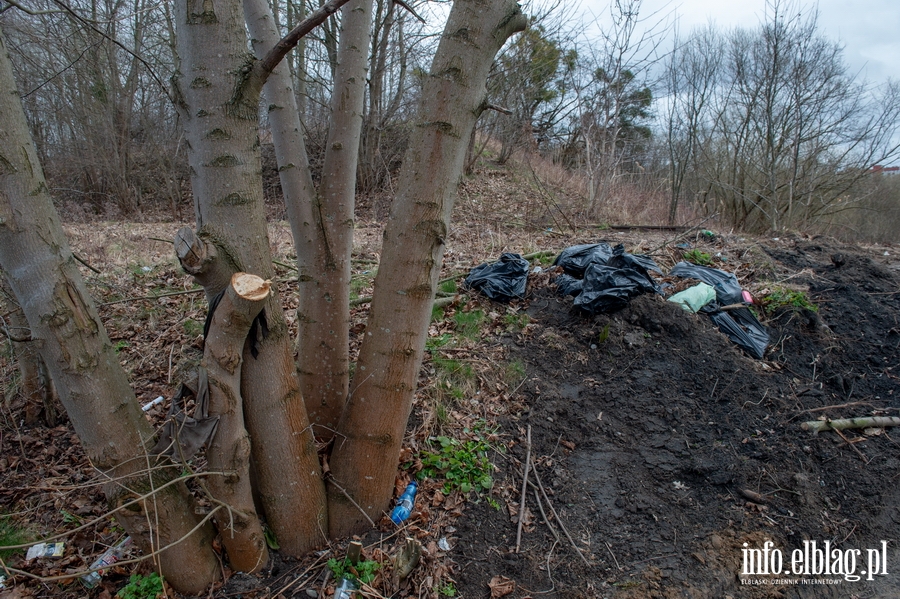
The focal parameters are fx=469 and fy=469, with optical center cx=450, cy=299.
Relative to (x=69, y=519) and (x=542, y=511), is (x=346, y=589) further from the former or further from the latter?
(x=69, y=519)

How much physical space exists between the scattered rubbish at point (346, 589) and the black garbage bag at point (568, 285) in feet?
11.2

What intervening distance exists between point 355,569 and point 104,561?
48.7 inches

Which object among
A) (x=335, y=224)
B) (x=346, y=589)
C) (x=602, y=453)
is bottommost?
(x=346, y=589)

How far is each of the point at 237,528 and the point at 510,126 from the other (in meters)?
13.5

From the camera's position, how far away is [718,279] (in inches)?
200

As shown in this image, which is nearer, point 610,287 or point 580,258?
point 610,287

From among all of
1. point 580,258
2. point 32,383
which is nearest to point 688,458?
point 580,258

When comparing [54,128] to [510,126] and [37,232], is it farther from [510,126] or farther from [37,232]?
[37,232]

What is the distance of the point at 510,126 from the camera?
1381cm

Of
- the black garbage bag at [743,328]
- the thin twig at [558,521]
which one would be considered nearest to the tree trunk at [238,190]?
the thin twig at [558,521]

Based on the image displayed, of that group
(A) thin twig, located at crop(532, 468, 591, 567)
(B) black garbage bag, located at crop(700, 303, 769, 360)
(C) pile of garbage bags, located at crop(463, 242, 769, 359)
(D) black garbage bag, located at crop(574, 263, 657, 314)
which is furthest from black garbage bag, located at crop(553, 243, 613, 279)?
(A) thin twig, located at crop(532, 468, 591, 567)

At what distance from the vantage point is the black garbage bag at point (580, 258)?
5.04 m

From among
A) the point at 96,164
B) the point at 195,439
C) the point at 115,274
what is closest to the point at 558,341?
the point at 195,439

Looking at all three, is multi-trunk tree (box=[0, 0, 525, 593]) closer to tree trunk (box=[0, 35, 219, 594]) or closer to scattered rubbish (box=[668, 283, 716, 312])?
tree trunk (box=[0, 35, 219, 594])
